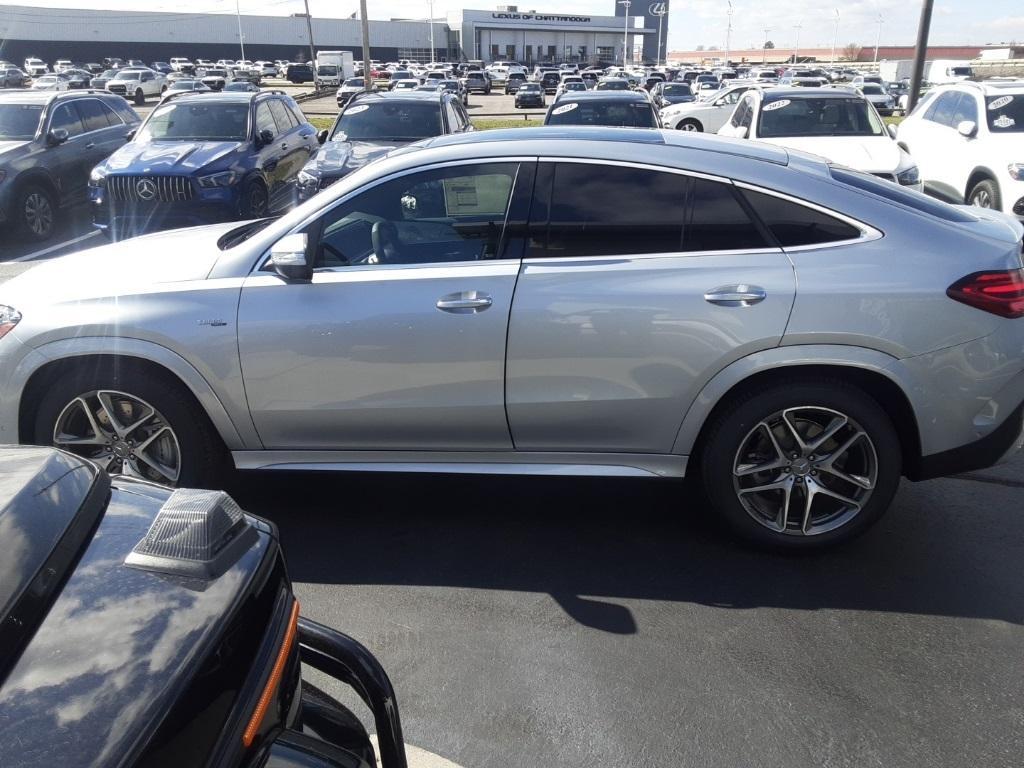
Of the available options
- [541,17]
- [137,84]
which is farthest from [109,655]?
[541,17]

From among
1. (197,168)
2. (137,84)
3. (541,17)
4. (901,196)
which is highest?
(541,17)

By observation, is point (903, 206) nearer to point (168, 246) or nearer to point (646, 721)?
point (646, 721)

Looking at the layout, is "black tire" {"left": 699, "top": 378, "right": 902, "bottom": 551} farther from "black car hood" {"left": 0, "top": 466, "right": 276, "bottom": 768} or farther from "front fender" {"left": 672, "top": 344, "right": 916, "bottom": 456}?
"black car hood" {"left": 0, "top": 466, "right": 276, "bottom": 768}

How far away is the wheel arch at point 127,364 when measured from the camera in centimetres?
380

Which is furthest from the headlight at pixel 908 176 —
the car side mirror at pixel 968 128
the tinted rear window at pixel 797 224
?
the tinted rear window at pixel 797 224

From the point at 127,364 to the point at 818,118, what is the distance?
10222mm

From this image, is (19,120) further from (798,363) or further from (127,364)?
(798,363)

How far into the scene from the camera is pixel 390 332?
3.69 m

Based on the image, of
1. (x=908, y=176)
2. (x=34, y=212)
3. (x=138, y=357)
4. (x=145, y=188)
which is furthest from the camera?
(x=34, y=212)

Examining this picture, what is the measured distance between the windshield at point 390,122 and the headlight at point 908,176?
540cm

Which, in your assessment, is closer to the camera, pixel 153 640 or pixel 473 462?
pixel 153 640

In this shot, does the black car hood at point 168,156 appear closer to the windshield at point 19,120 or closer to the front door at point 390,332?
the windshield at point 19,120

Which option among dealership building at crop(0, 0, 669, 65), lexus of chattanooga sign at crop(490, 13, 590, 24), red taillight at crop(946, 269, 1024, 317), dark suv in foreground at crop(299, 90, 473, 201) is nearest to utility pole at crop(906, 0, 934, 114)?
dark suv in foreground at crop(299, 90, 473, 201)

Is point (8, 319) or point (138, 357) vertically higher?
point (8, 319)
